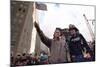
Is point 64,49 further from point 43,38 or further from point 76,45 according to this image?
point 43,38

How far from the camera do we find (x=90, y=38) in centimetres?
195

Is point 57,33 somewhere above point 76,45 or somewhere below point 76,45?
above

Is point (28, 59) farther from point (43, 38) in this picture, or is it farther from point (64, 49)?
point (64, 49)

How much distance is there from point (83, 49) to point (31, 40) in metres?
0.57

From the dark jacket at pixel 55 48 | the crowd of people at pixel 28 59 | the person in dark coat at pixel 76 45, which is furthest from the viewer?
the person in dark coat at pixel 76 45

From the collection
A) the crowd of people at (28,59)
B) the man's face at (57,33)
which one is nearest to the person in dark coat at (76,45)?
the man's face at (57,33)

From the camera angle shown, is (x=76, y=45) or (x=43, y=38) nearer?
(x=43, y=38)

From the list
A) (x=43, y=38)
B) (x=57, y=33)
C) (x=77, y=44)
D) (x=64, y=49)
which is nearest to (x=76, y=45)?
(x=77, y=44)

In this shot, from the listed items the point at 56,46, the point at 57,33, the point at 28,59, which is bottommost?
the point at 28,59

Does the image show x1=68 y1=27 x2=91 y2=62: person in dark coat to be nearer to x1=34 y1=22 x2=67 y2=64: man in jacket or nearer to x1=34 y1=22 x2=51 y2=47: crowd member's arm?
x1=34 y1=22 x2=67 y2=64: man in jacket

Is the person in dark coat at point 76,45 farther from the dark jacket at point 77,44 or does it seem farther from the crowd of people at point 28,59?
the crowd of people at point 28,59

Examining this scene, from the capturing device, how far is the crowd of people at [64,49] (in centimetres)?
174

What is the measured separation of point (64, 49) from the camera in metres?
1.84
